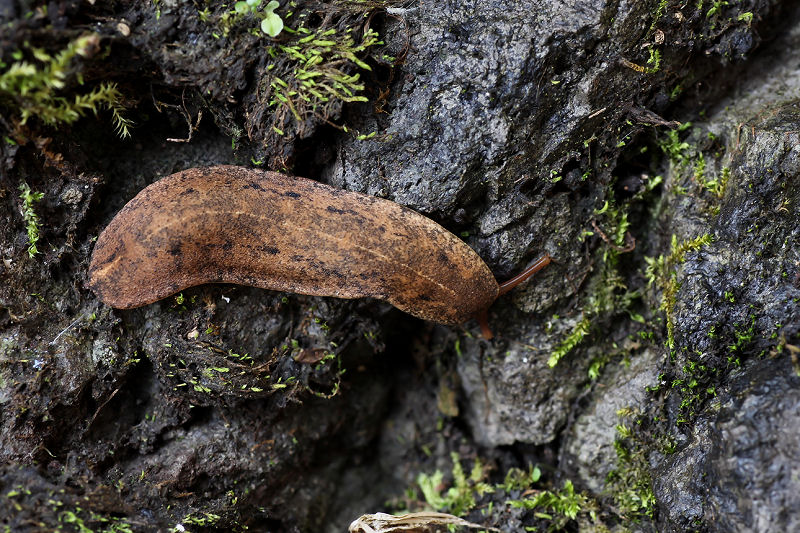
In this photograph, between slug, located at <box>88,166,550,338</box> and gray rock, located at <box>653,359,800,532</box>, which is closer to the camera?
gray rock, located at <box>653,359,800,532</box>

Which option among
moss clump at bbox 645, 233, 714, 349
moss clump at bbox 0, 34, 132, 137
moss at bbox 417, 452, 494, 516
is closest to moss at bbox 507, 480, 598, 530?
moss at bbox 417, 452, 494, 516

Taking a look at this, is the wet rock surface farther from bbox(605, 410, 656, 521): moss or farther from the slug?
the slug

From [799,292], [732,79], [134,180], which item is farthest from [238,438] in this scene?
[732,79]

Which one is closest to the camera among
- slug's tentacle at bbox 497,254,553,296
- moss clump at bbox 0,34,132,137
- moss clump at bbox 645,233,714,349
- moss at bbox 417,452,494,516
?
moss clump at bbox 0,34,132,137

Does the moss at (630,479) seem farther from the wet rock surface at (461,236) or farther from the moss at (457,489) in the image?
the moss at (457,489)

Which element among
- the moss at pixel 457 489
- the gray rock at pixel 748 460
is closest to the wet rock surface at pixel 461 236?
the gray rock at pixel 748 460

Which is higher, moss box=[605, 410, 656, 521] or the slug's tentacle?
the slug's tentacle
